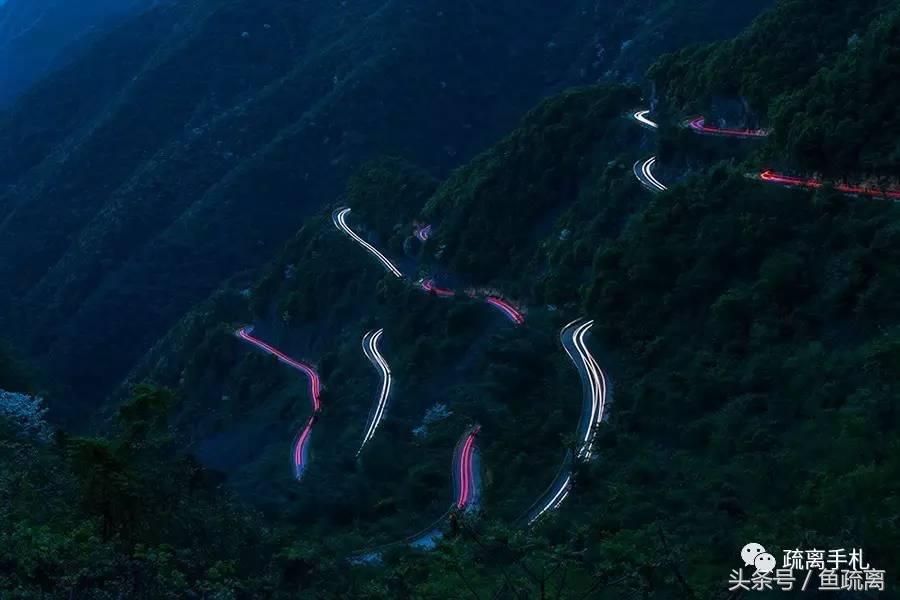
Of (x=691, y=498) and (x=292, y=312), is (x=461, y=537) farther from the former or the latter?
(x=292, y=312)

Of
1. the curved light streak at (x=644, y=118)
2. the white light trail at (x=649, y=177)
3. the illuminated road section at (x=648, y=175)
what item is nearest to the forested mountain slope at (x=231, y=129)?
the curved light streak at (x=644, y=118)

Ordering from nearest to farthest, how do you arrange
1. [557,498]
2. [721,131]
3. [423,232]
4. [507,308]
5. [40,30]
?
[557,498], [721,131], [507,308], [423,232], [40,30]

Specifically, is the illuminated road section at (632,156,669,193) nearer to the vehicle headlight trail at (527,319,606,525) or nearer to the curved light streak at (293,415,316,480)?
the vehicle headlight trail at (527,319,606,525)

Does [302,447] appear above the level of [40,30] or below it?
below

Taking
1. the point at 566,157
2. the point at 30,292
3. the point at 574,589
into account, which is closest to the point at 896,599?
the point at 574,589

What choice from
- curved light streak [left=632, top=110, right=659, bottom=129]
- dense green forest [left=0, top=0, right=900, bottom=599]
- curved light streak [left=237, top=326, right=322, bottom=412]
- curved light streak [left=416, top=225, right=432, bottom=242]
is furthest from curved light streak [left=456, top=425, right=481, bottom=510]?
curved light streak [left=416, top=225, right=432, bottom=242]

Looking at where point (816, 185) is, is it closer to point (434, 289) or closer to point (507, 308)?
point (507, 308)

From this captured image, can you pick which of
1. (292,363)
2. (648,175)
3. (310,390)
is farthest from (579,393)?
(292,363)
